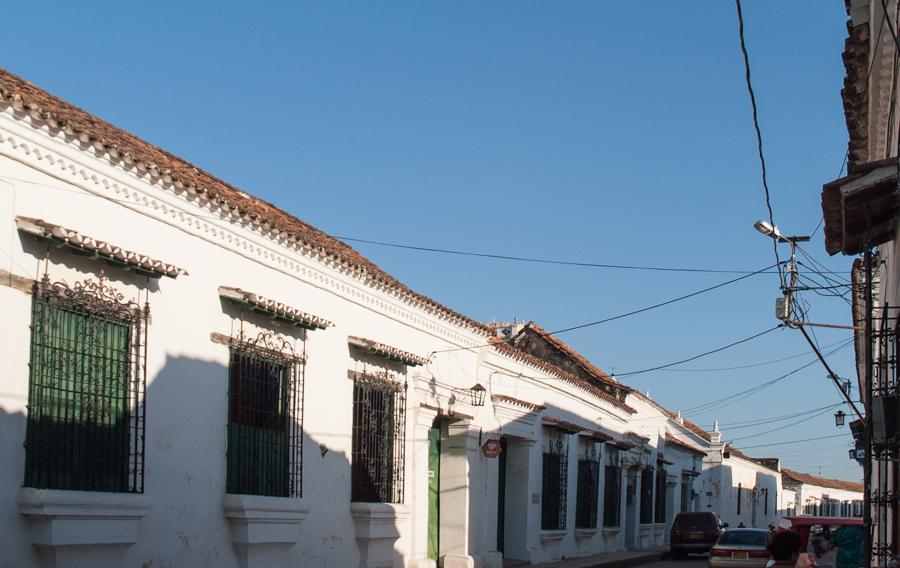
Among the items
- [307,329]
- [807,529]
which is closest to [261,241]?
[307,329]

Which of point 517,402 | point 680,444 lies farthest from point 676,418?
point 517,402

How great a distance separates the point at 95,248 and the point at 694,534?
2363 centimetres

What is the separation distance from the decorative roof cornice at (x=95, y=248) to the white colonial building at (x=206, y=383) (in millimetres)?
22

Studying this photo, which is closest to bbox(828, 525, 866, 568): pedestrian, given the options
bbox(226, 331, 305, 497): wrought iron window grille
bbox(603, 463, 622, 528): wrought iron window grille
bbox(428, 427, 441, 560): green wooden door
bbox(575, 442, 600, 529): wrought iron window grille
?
bbox(226, 331, 305, 497): wrought iron window grille

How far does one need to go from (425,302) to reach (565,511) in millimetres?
9517

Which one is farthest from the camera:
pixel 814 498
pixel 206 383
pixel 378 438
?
pixel 814 498

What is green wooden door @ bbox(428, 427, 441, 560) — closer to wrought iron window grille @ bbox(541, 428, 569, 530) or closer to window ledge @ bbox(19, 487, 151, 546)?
wrought iron window grille @ bbox(541, 428, 569, 530)

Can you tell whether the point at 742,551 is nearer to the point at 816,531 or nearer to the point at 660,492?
the point at 816,531

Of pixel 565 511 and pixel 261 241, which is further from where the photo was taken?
pixel 565 511

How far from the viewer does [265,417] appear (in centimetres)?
1267

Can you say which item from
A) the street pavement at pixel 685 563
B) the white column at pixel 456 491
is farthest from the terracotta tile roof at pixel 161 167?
the street pavement at pixel 685 563

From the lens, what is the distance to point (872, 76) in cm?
1068

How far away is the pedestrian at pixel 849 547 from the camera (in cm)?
1235

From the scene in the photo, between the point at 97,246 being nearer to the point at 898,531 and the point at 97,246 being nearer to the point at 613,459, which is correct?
the point at 898,531
